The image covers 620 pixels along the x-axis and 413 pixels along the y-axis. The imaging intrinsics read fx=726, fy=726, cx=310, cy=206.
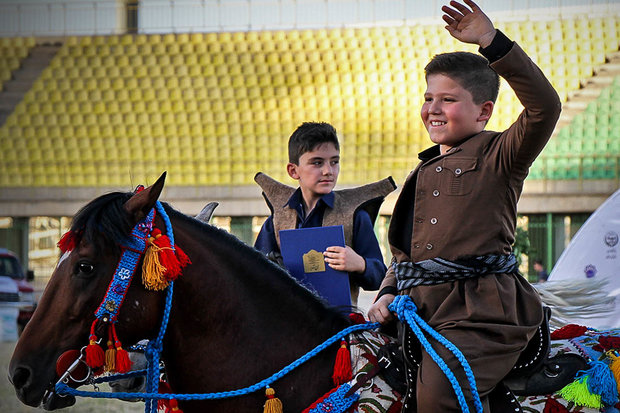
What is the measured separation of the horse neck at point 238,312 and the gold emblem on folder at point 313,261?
0.34 meters

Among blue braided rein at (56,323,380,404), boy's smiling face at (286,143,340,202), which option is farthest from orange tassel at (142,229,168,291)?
boy's smiling face at (286,143,340,202)

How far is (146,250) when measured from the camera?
1997mm

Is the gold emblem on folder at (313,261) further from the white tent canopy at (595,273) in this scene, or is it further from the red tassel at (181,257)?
the white tent canopy at (595,273)

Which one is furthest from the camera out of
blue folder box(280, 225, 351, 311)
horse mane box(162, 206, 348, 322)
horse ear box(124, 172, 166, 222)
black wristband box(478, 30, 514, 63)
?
blue folder box(280, 225, 351, 311)

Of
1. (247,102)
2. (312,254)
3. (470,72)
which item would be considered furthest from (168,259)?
(247,102)

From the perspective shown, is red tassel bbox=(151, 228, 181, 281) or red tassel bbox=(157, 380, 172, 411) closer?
red tassel bbox=(151, 228, 181, 281)

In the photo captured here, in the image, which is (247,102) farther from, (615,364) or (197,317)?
(615,364)

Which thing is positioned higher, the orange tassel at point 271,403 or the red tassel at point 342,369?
the red tassel at point 342,369

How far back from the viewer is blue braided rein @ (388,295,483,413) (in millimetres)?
1883

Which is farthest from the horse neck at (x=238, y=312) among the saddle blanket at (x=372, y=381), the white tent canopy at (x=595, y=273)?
the white tent canopy at (x=595, y=273)

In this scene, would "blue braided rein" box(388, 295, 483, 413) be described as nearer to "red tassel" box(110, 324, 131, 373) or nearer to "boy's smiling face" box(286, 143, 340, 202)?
"red tassel" box(110, 324, 131, 373)

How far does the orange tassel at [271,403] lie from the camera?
6.63 ft

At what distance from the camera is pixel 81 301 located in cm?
196

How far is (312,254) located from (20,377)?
104 centimetres
